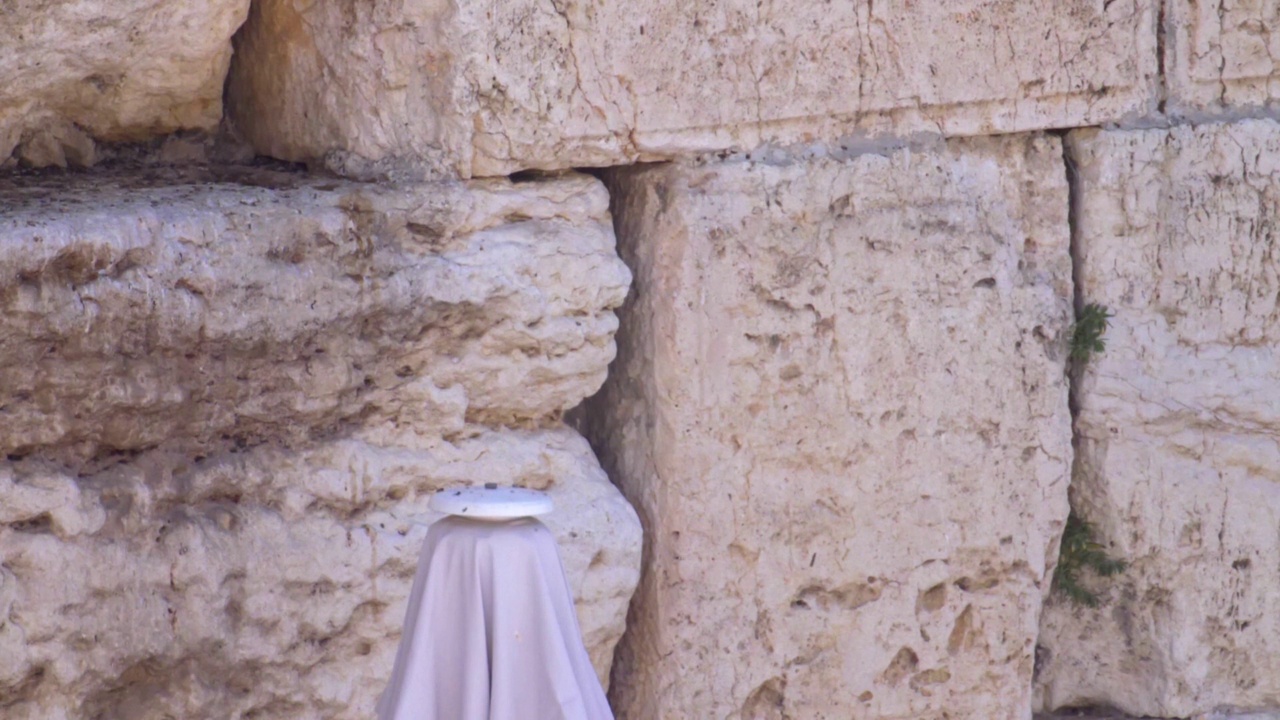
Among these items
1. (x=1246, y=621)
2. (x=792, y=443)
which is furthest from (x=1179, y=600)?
(x=792, y=443)

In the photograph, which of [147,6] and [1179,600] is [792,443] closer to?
[1179,600]

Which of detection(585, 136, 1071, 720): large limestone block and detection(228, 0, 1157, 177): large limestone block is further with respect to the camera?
detection(585, 136, 1071, 720): large limestone block

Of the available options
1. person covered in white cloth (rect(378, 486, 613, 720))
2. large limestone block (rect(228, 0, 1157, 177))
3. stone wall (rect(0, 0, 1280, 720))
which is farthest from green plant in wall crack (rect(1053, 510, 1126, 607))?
person covered in white cloth (rect(378, 486, 613, 720))

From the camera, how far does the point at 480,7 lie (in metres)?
3.65

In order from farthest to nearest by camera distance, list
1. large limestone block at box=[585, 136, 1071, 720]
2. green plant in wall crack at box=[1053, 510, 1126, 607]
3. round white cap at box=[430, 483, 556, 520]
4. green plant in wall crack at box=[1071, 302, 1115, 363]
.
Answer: green plant in wall crack at box=[1053, 510, 1126, 607] → green plant in wall crack at box=[1071, 302, 1115, 363] → large limestone block at box=[585, 136, 1071, 720] → round white cap at box=[430, 483, 556, 520]

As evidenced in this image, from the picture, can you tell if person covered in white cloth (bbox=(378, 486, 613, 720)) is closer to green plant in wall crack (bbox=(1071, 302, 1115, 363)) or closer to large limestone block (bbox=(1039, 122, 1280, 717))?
green plant in wall crack (bbox=(1071, 302, 1115, 363))

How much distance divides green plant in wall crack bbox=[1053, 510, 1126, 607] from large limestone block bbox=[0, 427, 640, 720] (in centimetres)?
143

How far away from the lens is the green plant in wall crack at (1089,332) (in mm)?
4398

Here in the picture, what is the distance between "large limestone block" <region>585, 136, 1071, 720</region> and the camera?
13.0 feet

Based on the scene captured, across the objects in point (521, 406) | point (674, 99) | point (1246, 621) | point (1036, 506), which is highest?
point (674, 99)

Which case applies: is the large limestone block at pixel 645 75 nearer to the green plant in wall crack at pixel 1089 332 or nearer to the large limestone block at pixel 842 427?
the large limestone block at pixel 842 427

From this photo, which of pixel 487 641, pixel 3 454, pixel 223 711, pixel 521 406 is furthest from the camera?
pixel 521 406

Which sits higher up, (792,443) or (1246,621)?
(792,443)

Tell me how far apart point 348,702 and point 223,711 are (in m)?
0.30
